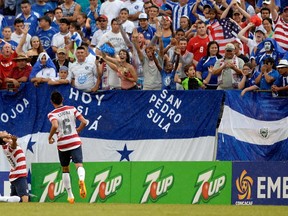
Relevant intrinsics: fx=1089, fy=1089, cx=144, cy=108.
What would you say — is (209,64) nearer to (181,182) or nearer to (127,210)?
(181,182)

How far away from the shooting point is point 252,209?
1909cm

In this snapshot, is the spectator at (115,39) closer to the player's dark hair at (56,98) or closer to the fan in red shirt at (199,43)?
the fan in red shirt at (199,43)

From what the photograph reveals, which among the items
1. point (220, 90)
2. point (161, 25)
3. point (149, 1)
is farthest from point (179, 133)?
point (149, 1)

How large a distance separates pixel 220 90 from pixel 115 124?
2.61 metres

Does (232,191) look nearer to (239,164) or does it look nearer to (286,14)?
(239,164)

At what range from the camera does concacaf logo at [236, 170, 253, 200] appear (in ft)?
74.1

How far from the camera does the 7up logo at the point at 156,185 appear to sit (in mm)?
23344

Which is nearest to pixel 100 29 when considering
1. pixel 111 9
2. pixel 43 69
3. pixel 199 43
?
pixel 111 9

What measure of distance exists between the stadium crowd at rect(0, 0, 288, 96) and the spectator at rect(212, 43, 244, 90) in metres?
0.02

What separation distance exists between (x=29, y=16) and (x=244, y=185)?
336 inches

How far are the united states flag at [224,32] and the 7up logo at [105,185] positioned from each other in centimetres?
404

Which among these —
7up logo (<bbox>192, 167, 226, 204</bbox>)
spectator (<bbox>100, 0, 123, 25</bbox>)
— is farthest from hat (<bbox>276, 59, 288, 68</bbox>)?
spectator (<bbox>100, 0, 123, 25</bbox>)

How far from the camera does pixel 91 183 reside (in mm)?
24094

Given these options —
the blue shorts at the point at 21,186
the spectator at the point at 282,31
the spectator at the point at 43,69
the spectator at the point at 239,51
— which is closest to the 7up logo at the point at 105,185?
the blue shorts at the point at 21,186
